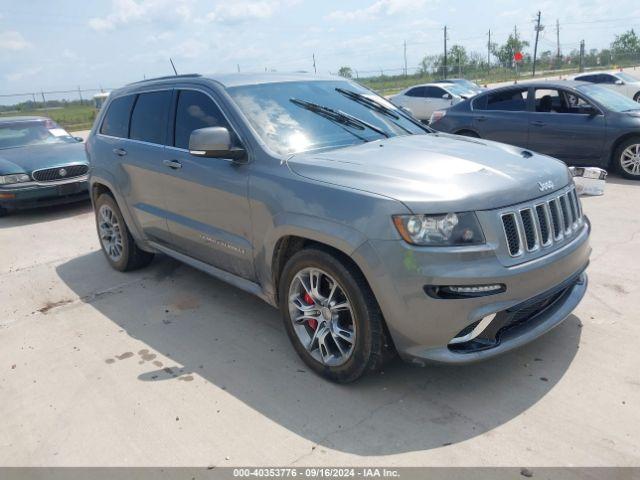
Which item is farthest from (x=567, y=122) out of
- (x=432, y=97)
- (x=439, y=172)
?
(x=432, y=97)

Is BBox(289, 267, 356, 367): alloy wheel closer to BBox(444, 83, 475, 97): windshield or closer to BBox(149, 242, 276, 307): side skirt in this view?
BBox(149, 242, 276, 307): side skirt

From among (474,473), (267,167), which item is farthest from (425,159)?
(474,473)

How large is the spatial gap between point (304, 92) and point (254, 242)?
1334mm

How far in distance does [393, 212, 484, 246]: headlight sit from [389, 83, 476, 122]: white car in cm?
1507

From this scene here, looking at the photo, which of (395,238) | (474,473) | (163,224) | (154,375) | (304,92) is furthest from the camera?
(163,224)

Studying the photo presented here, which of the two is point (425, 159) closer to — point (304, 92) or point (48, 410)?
point (304, 92)

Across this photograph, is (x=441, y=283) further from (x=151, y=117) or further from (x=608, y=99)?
(x=608, y=99)

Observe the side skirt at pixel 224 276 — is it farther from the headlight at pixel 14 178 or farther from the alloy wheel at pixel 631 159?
the alloy wheel at pixel 631 159

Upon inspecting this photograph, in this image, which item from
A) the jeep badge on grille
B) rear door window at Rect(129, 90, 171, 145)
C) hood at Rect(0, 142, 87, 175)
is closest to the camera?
the jeep badge on grille

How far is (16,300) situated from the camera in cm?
537

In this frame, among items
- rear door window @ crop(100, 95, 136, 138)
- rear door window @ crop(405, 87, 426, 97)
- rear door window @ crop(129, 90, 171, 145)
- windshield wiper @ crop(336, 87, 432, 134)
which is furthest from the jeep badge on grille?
rear door window @ crop(405, 87, 426, 97)

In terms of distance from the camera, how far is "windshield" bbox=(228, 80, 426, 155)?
3.84 m

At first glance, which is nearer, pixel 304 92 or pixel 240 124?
pixel 240 124

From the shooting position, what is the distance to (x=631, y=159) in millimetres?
8523
